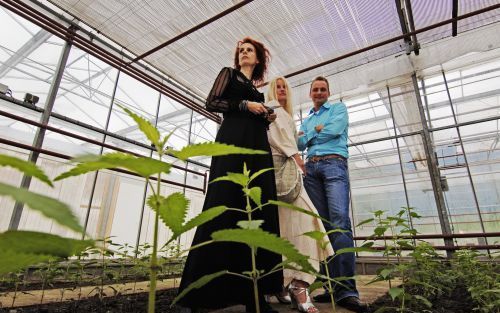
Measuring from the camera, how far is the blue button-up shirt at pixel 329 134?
1.83 m

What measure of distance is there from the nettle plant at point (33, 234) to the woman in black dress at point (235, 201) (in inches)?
36.1

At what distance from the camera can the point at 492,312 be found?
121cm

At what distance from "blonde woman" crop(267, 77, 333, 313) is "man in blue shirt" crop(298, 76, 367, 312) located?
0.24 metres

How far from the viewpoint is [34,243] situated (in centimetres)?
23

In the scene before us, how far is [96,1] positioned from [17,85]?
366 cm

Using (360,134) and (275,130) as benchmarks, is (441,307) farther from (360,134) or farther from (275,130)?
(360,134)

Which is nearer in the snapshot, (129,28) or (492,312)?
(492,312)

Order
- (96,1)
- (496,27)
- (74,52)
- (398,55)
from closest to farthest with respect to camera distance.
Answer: (96,1) < (496,27) < (398,55) < (74,52)

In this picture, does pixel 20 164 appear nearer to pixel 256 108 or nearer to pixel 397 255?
pixel 256 108

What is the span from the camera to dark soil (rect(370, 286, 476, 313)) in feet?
4.25

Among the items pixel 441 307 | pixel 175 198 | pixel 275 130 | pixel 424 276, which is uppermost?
pixel 275 130

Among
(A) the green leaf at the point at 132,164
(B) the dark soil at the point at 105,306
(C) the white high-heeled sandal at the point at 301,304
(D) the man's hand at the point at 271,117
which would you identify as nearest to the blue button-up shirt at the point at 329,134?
(D) the man's hand at the point at 271,117

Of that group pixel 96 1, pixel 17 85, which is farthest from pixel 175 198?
pixel 17 85

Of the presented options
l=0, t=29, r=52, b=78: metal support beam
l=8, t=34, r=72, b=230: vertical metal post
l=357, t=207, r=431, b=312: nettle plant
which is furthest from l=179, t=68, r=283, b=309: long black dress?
l=0, t=29, r=52, b=78: metal support beam
